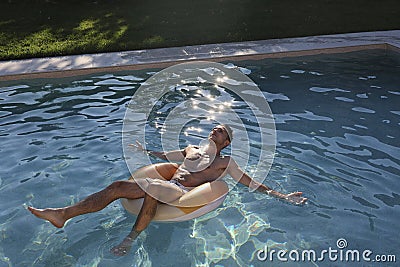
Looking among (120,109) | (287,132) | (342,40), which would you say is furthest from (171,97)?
(342,40)

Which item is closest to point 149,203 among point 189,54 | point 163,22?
point 189,54

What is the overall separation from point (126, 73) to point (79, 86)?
763 mm

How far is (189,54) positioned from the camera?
25.1 ft

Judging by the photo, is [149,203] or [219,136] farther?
[219,136]

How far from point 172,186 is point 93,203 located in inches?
22.0

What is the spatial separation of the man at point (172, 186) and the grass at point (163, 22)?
4591mm

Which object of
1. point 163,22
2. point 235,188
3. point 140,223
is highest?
point 140,223

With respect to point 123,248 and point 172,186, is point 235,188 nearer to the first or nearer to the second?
point 172,186

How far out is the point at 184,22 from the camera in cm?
972

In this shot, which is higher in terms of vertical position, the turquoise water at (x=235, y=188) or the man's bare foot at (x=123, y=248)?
the man's bare foot at (x=123, y=248)

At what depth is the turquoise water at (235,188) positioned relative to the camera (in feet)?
11.0

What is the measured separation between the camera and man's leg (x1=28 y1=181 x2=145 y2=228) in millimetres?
3201

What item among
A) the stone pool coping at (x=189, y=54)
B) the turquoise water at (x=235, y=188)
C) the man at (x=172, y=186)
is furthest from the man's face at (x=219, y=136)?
the stone pool coping at (x=189, y=54)

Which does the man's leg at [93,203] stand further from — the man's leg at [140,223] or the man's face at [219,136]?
the man's face at [219,136]
